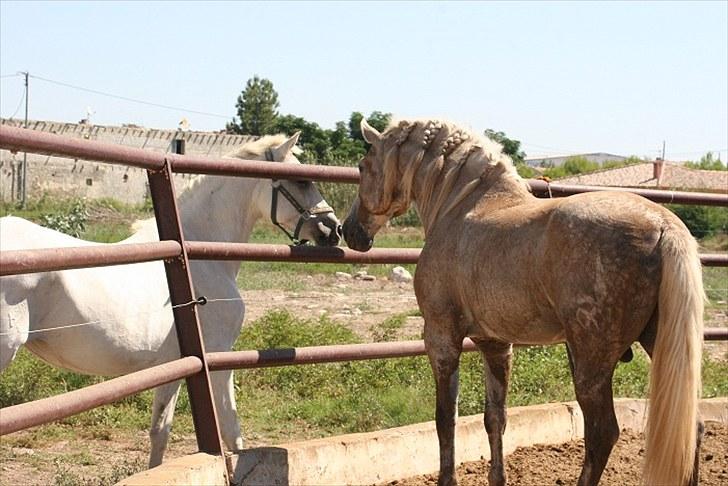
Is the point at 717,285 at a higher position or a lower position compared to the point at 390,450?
lower

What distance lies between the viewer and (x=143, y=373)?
12.7ft

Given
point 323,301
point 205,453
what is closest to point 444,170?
point 205,453

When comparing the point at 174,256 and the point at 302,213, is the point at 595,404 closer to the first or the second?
the point at 174,256

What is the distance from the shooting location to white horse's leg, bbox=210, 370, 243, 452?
5.26 metres

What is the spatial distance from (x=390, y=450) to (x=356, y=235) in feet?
3.50

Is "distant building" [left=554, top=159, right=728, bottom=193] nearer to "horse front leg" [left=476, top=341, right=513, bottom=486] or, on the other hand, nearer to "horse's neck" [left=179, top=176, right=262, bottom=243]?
"horse's neck" [left=179, top=176, right=262, bottom=243]

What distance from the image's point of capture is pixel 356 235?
5113mm

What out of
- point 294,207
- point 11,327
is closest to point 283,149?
point 294,207

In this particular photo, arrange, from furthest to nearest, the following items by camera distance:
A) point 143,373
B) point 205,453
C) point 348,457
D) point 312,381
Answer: point 312,381
point 348,457
point 205,453
point 143,373

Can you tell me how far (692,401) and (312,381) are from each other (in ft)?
17.7

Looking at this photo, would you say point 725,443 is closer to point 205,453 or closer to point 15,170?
point 205,453

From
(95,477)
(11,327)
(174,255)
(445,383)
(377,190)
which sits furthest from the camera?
(95,477)

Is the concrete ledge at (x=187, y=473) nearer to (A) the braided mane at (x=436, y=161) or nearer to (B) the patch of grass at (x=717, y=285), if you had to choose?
(A) the braided mane at (x=436, y=161)

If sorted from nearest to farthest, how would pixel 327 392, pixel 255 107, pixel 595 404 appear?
pixel 595 404 → pixel 327 392 → pixel 255 107
